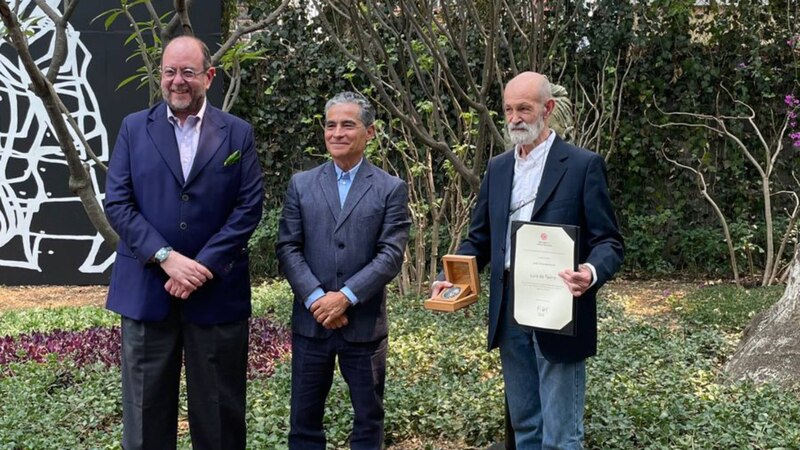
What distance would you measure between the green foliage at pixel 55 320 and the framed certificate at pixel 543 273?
505cm

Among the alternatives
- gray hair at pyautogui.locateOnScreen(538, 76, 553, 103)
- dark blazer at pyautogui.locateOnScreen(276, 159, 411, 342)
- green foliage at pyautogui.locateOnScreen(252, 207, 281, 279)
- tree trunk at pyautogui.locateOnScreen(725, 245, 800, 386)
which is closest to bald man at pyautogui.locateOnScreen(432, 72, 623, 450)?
gray hair at pyautogui.locateOnScreen(538, 76, 553, 103)

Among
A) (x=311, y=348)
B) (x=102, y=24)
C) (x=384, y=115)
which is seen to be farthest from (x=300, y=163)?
(x=311, y=348)

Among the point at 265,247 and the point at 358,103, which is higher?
the point at 358,103

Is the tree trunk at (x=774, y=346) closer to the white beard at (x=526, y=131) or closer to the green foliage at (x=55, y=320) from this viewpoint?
the white beard at (x=526, y=131)

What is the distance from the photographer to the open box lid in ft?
10.7

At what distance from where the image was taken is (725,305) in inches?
285

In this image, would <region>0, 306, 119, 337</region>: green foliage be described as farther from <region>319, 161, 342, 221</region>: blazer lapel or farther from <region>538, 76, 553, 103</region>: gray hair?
<region>538, 76, 553, 103</region>: gray hair

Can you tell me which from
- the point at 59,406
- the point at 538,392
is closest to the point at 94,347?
the point at 59,406

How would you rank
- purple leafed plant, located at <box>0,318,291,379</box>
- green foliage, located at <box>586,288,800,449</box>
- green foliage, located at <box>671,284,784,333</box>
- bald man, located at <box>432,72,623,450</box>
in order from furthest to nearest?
green foliage, located at <box>671,284,784,333</box>
purple leafed plant, located at <box>0,318,291,379</box>
green foliage, located at <box>586,288,800,449</box>
bald man, located at <box>432,72,623,450</box>

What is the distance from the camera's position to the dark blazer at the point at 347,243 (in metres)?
3.45

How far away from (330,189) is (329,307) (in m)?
0.50

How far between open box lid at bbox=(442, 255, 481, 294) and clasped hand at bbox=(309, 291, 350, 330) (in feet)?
1.37

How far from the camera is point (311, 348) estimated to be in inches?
137

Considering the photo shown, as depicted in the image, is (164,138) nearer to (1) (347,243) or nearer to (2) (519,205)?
(1) (347,243)
